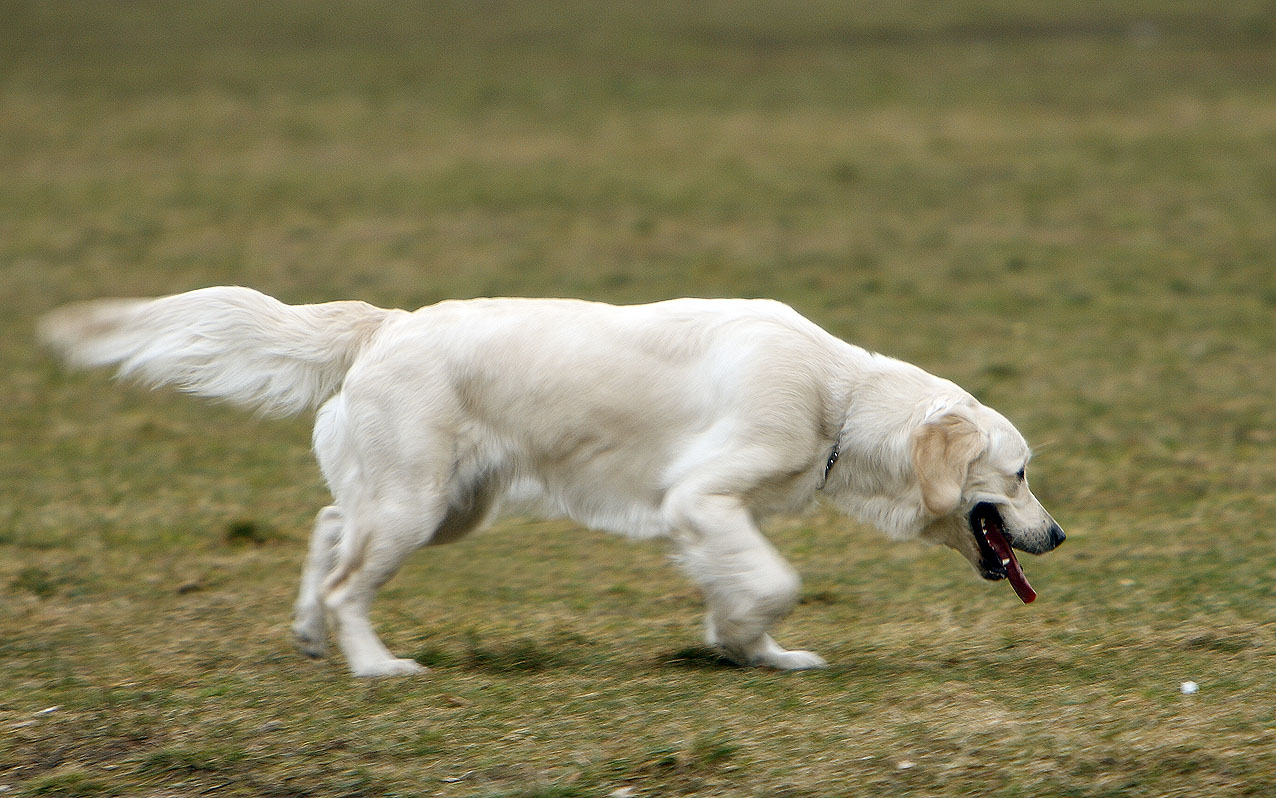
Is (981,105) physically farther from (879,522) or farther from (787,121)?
(879,522)

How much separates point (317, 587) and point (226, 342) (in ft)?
2.84

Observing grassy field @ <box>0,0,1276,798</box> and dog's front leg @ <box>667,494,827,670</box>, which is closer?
grassy field @ <box>0,0,1276,798</box>

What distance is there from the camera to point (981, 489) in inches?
190

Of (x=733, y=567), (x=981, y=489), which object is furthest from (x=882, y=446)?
(x=733, y=567)

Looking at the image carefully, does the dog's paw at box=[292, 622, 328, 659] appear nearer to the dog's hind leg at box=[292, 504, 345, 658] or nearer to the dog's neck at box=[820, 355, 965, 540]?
the dog's hind leg at box=[292, 504, 345, 658]

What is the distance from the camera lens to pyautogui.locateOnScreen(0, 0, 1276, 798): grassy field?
413 cm

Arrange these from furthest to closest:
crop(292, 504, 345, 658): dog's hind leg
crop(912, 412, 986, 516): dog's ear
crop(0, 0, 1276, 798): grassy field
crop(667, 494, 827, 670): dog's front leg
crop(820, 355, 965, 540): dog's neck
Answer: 1. crop(292, 504, 345, 658): dog's hind leg
2. crop(820, 355, 965, 540): dog's neck
3. crop(912, 412, 986, 516): dog's ear
4. crop(667, 494, 827, 670): dog's front leg
5. crop(0, 0, 1276, 798): grassy field

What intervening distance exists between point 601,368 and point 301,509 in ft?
8.64

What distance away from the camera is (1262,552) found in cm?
602

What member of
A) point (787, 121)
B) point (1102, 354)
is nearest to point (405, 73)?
point (787, 121)

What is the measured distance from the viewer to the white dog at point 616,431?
4.74m

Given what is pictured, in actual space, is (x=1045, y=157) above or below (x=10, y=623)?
above

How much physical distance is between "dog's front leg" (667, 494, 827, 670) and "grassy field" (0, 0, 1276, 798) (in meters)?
0.20

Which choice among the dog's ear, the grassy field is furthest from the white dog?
the grassy field
